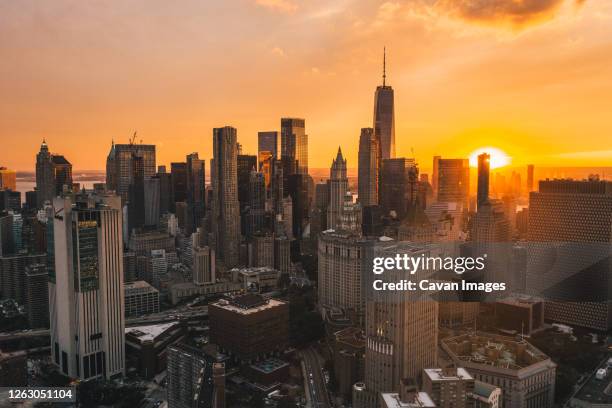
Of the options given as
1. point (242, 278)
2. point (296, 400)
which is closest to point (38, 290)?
point (242, 278)

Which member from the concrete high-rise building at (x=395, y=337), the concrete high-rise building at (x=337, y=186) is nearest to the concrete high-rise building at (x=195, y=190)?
the concrete high-rise building at (x=337, y=186)

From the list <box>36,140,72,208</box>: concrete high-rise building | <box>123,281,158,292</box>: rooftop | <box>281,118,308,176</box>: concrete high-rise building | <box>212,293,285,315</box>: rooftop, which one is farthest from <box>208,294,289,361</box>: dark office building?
<box>281,118,308,176</box>: concrete high-rise building

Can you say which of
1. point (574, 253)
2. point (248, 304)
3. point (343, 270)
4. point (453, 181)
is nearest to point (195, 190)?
point (453, 181)

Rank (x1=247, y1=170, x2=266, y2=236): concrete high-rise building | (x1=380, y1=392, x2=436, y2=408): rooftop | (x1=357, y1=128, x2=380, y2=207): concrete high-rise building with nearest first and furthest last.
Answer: (x1=380, y1=392, x2=436, y2=408): rooftop, (x1=247, y1=170, x2=266, y2=236): concrete high-rise building, (x1=357, y1=128, x2=380, y2=207): concrete high-rise building

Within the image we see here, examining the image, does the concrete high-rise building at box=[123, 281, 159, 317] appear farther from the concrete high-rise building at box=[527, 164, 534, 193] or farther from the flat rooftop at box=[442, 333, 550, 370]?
the concrete high-rise building at box=[527, 164, 534, 193]

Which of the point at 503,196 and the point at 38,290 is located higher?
the point at 503,196

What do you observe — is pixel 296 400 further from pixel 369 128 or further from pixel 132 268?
pixel 369 128

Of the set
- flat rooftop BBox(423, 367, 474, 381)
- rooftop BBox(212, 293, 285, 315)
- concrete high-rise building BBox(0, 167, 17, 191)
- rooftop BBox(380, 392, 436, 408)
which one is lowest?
rooftop BBox(212, 293, 285, 315)
